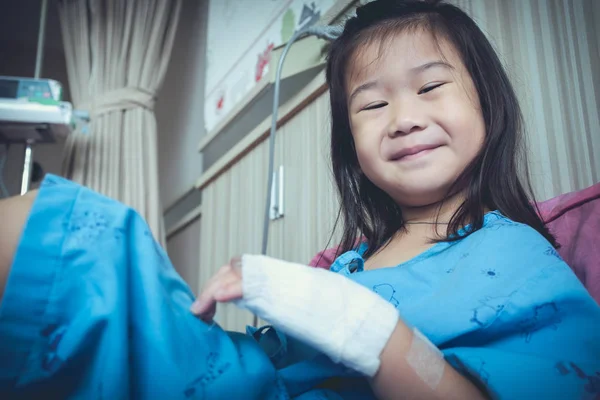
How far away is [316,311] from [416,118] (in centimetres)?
33

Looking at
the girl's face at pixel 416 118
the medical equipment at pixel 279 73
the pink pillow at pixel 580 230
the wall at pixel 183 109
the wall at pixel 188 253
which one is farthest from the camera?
the wall at pixel 183 109

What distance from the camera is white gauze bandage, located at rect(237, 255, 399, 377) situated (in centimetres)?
39

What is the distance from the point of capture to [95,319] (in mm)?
362

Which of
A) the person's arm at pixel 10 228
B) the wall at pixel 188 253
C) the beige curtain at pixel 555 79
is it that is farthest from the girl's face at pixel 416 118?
the wall at pixel 188 253

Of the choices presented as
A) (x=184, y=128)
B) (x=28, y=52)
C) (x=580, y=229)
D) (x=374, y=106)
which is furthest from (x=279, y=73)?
(x=28, y=52)

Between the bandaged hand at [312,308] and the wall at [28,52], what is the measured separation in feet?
6.00

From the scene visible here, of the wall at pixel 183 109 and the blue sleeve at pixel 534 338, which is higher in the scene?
the wall at pixel 183 109

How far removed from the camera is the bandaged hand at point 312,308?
391 millimetres

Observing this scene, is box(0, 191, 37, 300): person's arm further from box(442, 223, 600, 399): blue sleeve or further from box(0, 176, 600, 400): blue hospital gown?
box(442, 223, 600, 399): blue sleeve

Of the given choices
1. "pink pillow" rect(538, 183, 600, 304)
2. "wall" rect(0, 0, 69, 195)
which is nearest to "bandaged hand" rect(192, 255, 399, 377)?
"pink pillow" rect(538, 183, 600, 304)

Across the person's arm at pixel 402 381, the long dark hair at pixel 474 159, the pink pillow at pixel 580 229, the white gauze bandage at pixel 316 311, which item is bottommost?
the person's arm at pixel 402 381

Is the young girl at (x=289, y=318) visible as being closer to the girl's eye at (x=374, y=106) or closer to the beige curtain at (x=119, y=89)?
the girl's eye at (x=374, y=106)

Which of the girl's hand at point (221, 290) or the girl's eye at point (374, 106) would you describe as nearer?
the girl's hand at point (221, 290)

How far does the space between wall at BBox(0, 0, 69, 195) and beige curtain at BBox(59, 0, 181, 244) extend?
29 cm
